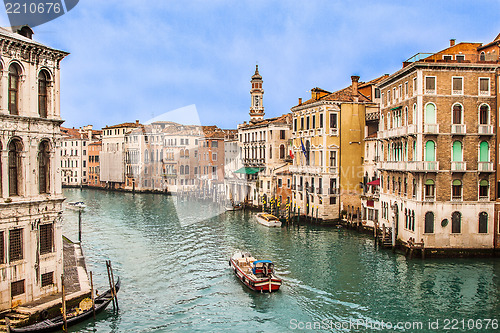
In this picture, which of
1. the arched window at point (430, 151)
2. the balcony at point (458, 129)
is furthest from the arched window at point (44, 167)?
the balcony at point (458, 129)

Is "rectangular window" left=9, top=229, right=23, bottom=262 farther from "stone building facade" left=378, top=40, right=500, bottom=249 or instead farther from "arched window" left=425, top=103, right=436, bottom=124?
"arched window" left=425, top=103, right=436, bottom=124

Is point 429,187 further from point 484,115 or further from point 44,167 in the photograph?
point 44,167

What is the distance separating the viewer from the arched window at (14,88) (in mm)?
13727

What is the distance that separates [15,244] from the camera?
13727mm

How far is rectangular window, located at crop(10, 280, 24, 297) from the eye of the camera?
1355 centimetres

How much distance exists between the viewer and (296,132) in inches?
1577

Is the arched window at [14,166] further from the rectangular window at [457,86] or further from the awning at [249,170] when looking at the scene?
the awning at [249,170]

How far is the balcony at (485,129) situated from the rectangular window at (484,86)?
155 cm

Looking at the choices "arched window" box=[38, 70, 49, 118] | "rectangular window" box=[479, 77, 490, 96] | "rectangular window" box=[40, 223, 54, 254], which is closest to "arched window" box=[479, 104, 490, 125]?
"rectangular window" box=[479, 77, 490, 96]

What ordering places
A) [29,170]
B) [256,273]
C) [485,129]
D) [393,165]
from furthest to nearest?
[393,165], [485,129], [256,273], [29,170]

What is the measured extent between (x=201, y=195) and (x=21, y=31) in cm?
4745

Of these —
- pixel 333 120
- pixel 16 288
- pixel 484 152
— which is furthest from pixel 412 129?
pixel 16 288

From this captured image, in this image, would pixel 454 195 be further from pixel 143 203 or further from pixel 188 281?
pixel 143 203

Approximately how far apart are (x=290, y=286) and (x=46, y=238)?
31.0 feet
